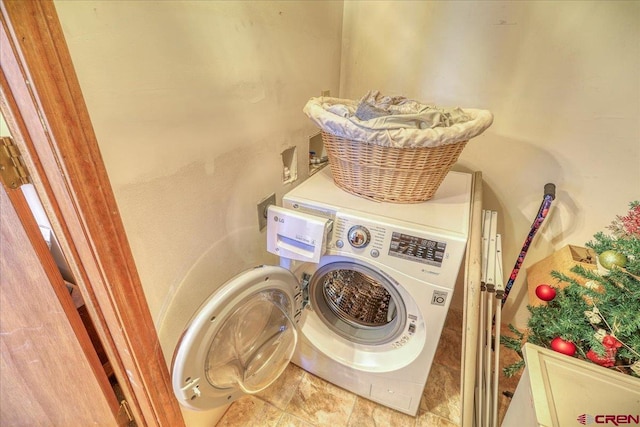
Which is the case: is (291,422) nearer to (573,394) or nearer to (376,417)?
(376,417)

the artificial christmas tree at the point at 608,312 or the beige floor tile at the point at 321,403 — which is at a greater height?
the artificial christmas tree at the point at 608,312

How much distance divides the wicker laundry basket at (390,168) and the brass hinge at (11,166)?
77cm

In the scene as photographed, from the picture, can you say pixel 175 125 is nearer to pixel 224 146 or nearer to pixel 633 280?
pixel 224 146

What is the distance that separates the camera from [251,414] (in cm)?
128

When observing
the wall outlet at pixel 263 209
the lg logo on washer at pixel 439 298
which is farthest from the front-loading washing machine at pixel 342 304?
the wall outlet at pixel 263 209

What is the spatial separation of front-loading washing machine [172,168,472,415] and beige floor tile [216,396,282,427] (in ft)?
0.90

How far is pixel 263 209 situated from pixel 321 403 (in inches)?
36.1

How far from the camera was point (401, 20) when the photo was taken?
1.36m

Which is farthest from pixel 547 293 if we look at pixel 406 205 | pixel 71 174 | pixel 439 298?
pixel 71 174

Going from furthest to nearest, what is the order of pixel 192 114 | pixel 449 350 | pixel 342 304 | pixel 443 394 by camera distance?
1. pixel 449 350
2. pixel 443 394
3. pixel 342 304
4. pixel 192 114

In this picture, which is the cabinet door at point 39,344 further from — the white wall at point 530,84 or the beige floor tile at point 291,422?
the white wall at point 530,84

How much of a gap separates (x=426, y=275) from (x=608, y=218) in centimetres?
101

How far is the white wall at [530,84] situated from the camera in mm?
1112

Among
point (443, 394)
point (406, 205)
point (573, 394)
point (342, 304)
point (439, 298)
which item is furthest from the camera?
point (443, 394)
